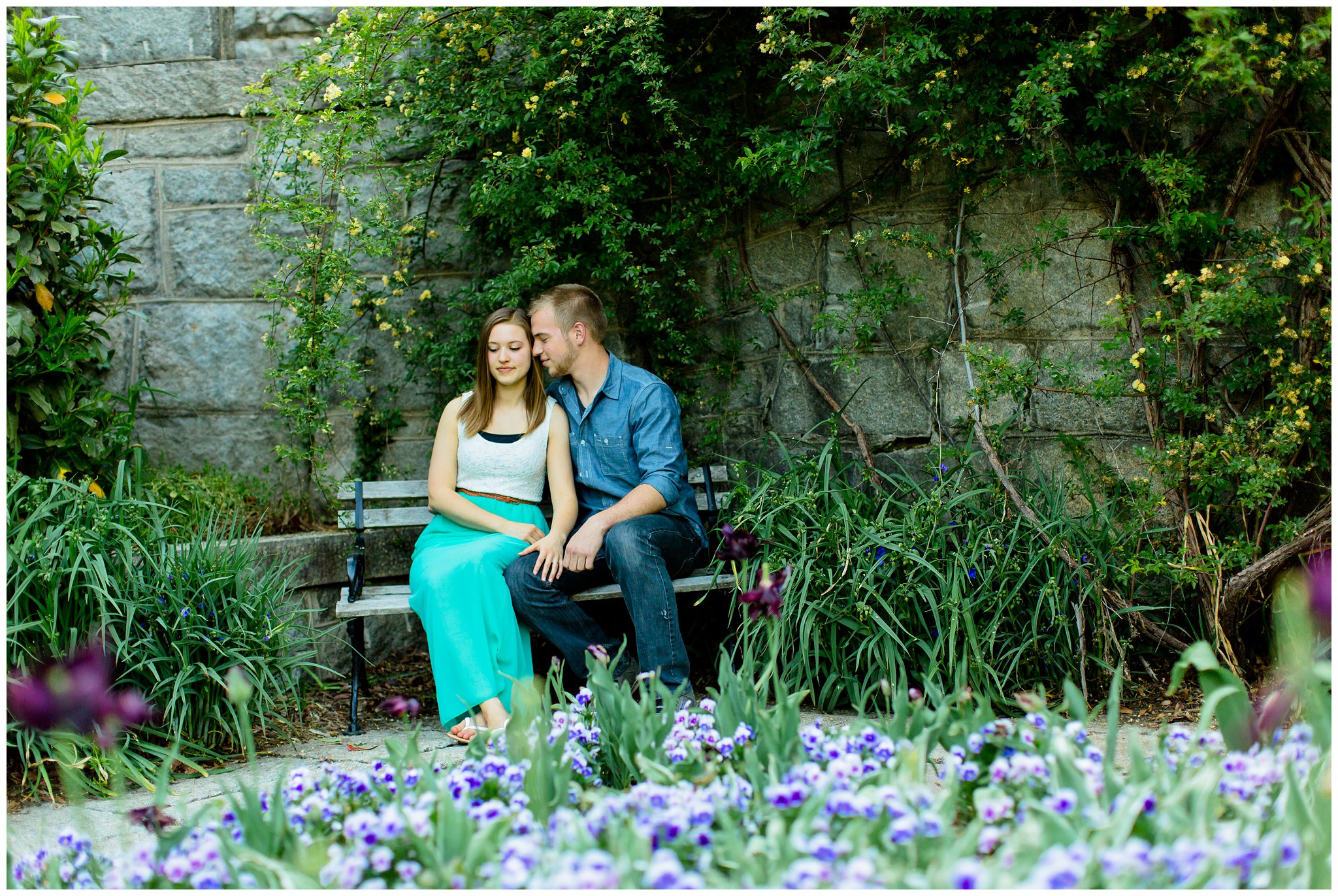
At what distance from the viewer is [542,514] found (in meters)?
3.37

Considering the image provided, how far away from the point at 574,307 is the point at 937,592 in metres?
1.51

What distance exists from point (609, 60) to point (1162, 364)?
213cm

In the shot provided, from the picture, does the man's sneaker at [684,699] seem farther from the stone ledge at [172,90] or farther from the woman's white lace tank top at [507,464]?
the stone ledge at [172,90]

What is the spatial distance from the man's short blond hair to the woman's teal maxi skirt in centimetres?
77

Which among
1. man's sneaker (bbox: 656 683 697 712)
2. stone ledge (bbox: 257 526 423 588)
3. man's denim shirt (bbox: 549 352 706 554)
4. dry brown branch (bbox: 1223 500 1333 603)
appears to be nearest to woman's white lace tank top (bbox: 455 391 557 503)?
man's denim shirt (bbox: 549 352 706 554)

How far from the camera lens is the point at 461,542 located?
316 cm

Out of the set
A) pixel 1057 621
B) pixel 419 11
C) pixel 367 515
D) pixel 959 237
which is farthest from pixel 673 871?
pixel 419 11

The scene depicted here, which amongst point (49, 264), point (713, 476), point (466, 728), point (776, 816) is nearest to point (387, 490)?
point (466, 728)

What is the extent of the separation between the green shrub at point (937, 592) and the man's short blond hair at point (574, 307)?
831 millimetres

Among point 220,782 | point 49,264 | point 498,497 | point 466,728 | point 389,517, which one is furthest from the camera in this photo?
point 389,517

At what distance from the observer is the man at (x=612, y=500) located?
291 centimetres

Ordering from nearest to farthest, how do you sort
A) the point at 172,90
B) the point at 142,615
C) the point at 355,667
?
the point at 142,615 < the point at 355,667 < the point at 172,90

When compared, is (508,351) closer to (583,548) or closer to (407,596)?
(583,548)

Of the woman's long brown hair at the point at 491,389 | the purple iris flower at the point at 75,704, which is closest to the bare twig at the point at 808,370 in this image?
the woman's long brown hair at the point at 491,389
